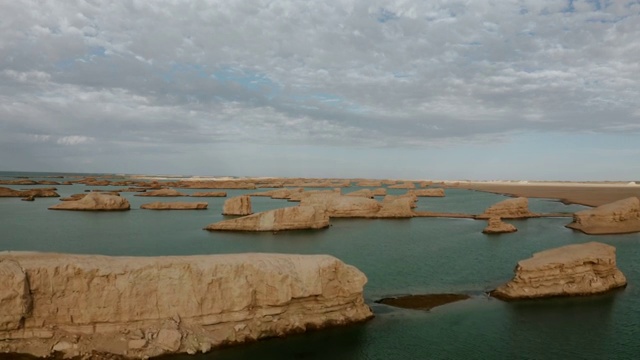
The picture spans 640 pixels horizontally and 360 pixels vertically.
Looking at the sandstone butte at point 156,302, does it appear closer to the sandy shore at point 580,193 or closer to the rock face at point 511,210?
the rock face at point 511,210

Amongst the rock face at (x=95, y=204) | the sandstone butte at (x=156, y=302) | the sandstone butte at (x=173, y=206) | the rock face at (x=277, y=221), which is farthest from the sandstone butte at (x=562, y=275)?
the rock face at (x=95, y=204)

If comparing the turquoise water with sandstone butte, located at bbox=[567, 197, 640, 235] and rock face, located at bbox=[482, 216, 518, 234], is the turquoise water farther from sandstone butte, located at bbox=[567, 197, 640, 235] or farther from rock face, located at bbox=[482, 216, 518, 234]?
sandstone butte, located at bbox=[567, 197, 640, 235]

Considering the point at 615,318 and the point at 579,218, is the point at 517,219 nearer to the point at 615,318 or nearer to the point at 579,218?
the point at 579,218

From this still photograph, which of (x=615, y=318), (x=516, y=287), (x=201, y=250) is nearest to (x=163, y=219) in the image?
(x=201, y=250)

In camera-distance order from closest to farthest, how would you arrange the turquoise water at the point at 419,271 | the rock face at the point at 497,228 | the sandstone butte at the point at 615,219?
1. the turquoise water at the point at 419,271
2. the sandstone butte at the point at 615,219
3. the rock face at the point at 497,228

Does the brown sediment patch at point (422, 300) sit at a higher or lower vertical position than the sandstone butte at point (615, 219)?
lower

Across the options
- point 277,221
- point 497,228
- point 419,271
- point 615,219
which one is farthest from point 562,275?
point 277,221
